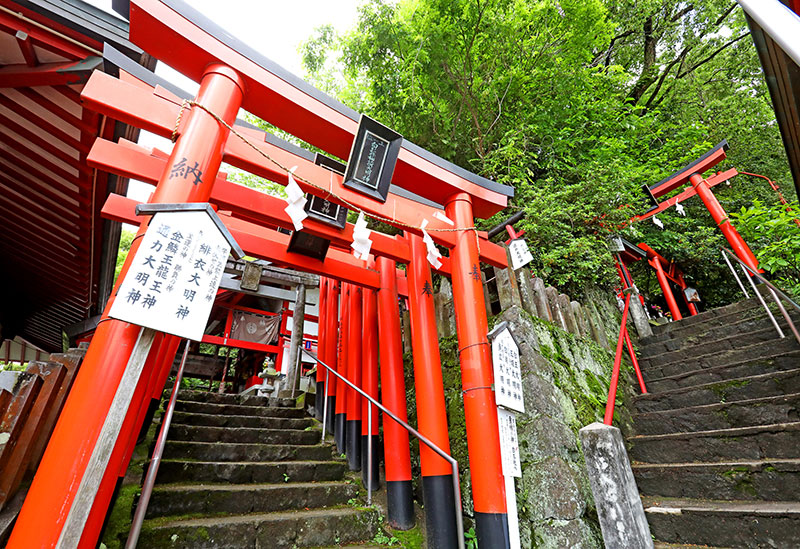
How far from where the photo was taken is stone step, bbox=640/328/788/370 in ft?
15.8

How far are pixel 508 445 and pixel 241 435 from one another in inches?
143

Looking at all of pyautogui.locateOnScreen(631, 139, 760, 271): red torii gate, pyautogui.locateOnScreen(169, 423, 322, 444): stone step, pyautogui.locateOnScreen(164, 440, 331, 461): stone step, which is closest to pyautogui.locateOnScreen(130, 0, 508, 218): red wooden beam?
pyautogui.locateOnScreen(164, 440, 331, 461): stone step

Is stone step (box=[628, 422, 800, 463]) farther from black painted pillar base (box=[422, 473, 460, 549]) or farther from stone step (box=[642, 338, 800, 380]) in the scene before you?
black painted pillar base (box=[422, 473, 460, 549])

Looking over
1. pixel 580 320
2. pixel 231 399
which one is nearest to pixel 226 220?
pixel 231 399

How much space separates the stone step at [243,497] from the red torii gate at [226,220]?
639mm

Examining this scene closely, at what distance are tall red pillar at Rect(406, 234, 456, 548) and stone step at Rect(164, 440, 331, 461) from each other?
5.76 ft

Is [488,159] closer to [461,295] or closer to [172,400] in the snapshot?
[461,295]

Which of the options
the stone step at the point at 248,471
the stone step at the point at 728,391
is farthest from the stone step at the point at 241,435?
the stone step at the point at 728,391

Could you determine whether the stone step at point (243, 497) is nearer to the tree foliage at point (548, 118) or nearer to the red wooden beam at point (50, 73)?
the red wooden beam at point (50, 73)

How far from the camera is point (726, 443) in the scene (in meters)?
3.34

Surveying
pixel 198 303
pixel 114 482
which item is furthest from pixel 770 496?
pixel 114 482

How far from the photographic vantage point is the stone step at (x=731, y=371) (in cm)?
397

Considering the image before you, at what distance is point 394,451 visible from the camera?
4.38 m

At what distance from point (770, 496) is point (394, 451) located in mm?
3392
